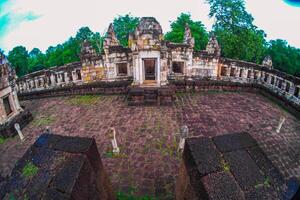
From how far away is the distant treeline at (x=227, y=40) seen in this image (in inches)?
798

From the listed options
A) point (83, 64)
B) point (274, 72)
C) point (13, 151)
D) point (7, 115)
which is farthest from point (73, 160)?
point (274, 72)

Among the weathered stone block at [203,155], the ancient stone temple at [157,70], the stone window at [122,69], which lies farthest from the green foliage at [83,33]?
the weathered stone block at [203,155]

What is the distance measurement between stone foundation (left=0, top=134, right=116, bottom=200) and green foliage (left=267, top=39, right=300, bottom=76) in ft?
93.7

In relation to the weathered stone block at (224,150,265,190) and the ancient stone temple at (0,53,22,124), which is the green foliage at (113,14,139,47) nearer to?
the ancient stone temple at (0,53,22,124)

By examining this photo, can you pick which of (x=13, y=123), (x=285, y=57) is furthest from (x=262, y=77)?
(x=285, y=57)

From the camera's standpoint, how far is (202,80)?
1344 cm

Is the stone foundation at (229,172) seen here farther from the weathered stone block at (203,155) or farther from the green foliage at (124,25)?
the green foliage at (124,25)

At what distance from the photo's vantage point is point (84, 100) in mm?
12195

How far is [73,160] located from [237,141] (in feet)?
9.82

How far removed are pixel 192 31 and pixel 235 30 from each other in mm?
5050

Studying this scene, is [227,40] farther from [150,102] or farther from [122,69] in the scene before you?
[150,102]

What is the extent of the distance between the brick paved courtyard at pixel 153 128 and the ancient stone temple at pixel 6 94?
43.8 inches

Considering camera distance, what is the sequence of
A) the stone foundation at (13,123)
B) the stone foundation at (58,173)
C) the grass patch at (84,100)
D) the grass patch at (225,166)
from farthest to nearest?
the grass patch at (84,100) → the stone foundation at (13,123) → the grass patch at (225,166) → the stone foundation at (58,173)

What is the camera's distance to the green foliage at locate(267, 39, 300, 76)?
24.3 metres
